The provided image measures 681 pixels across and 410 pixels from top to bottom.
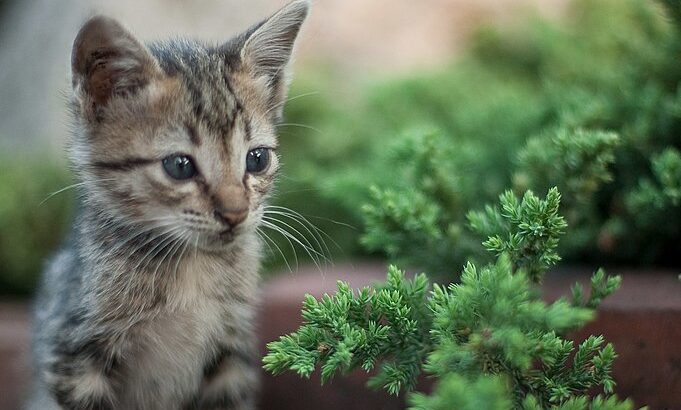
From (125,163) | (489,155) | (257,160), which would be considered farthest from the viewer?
(489,155)

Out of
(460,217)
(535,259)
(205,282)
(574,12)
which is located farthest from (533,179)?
(574,12)

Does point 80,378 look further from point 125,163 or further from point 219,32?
point 219,32

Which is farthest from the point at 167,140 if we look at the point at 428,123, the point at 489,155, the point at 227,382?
the point at 428,123

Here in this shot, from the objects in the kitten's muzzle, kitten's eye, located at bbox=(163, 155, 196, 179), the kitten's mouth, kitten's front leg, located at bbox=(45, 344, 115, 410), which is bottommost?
kitten's front leg, located at bbox=(45, 344, 115, 410)

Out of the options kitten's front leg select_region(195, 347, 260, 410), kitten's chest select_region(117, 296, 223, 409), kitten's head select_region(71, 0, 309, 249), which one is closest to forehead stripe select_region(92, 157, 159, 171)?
kitten's head select_region(71, 0, 309, 249)

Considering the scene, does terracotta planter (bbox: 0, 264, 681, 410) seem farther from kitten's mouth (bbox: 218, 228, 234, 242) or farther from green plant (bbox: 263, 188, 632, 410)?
kitten's mouth (bbox: 218, 228, 234, 242)

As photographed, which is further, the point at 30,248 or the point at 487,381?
the point at 30,248

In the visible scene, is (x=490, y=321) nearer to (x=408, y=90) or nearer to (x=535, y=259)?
(x=535, y=259)
